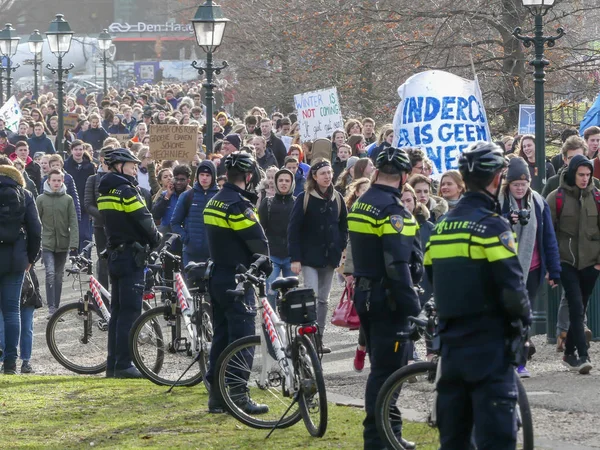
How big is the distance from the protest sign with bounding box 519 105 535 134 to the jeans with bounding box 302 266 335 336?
783cm

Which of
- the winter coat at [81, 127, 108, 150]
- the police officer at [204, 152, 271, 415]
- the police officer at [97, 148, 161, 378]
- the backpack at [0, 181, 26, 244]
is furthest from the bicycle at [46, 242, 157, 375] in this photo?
the winter coat at [81, 127, 108, 150]

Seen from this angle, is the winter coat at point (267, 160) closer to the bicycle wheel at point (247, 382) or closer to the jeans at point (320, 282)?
the jeans at point (320, 282)

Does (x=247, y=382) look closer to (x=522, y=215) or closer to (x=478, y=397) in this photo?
(x=522, y=215)

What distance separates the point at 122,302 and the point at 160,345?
0.45m

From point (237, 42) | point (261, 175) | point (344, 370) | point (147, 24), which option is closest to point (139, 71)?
point (147, 24)

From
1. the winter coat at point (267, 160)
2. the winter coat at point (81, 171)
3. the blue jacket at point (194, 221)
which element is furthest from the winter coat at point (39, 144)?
the blue jacket at point (194, 221)

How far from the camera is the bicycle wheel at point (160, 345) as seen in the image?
1020 cm

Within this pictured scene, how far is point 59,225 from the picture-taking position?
557 inches

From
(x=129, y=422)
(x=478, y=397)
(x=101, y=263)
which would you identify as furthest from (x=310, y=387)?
(x=101, y=263)

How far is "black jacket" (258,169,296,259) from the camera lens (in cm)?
1243

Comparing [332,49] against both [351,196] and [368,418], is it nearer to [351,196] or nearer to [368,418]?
[351,196]

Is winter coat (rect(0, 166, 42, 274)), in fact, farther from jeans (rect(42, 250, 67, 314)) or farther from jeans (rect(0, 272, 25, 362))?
jeans (rect(42, 250, 67, 314))

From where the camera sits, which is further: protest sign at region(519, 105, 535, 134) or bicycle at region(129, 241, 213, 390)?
protest sign at region(519, 105, 535, 134)

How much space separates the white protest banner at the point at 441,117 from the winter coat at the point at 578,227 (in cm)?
262
